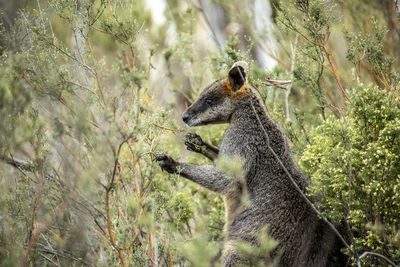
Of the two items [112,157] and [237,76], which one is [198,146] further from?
[112,157]

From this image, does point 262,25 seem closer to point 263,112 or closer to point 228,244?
point 263,112

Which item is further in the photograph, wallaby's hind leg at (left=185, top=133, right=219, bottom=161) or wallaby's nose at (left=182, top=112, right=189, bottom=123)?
wallaby's nose at (left=182, top=112, right=189, bottom=123)

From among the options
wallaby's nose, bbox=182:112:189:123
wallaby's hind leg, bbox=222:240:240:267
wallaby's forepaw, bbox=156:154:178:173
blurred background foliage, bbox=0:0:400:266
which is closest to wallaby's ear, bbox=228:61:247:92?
blurred background foliage, bbox=0:0:400:266

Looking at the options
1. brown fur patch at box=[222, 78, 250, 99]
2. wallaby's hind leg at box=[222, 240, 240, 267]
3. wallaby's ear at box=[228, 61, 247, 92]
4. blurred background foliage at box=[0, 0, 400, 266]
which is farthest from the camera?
brown fur patch at box=[222, 78, 250, 99]

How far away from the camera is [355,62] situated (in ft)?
12.3

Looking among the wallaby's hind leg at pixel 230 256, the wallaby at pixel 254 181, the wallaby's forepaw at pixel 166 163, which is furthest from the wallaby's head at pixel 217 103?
the wallaby's hind leg at pixel 230 256

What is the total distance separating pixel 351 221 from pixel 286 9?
2.11m

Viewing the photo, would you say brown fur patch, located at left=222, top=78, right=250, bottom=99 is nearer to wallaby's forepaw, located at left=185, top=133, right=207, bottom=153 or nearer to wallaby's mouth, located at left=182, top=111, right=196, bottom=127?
wallaby's mouth, located at left=182, top=111, right=196, bottom=127

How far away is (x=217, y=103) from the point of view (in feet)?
13.2

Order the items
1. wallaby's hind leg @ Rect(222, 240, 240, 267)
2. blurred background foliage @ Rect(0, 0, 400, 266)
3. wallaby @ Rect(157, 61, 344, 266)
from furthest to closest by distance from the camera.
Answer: wallaby @ Rect(157, 61, 344, 266)
wallaby's hind leg @ Rect(222, 240, 240, 267)
blurred background foliage @ Rect(0, 0, 400, 266)

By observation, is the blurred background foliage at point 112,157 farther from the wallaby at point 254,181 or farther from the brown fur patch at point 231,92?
the brown fur patch at point 231,92

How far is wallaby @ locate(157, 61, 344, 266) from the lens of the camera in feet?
11.1

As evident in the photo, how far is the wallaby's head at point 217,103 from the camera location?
3949 millimetres

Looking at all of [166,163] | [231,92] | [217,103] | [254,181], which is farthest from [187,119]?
[254,181]
